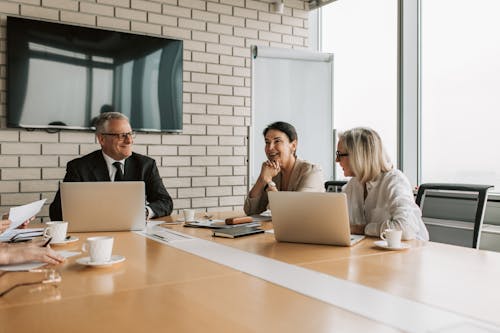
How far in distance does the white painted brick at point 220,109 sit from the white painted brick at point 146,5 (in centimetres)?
86

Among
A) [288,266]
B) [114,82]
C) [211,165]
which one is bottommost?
[288,266]

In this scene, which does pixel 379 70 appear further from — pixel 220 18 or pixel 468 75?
pixel 220 18

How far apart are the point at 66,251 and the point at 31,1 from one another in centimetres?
224

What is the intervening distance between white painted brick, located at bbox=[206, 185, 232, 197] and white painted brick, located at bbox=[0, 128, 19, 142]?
1.49 m

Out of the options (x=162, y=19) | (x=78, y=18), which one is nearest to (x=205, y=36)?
(x=162, y=19)

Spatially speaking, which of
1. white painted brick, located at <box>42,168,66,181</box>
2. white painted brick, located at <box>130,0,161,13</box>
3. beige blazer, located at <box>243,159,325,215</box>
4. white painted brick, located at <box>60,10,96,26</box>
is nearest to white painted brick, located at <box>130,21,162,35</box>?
white painted brick, located at <box>130,0,161,13</box>

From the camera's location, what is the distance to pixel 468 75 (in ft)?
10.6

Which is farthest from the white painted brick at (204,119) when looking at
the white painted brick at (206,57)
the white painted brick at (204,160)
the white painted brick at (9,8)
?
the white painted brick at (9,8)

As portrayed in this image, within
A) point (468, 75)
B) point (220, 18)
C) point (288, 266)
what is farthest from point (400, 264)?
point (220, 18)

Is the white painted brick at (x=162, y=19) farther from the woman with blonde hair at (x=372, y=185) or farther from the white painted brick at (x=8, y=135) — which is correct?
the woman with blonde hair at (x=372, y=185)

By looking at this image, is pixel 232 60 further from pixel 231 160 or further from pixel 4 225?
pixel 4 225

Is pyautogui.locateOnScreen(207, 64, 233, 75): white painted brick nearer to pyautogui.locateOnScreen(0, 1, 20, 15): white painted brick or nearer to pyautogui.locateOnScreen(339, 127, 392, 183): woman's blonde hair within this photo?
pyautogui.locateOnScreen(0, 1, 20, 15): white painted brick

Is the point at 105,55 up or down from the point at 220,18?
down

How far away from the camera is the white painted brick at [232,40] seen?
391 cm
